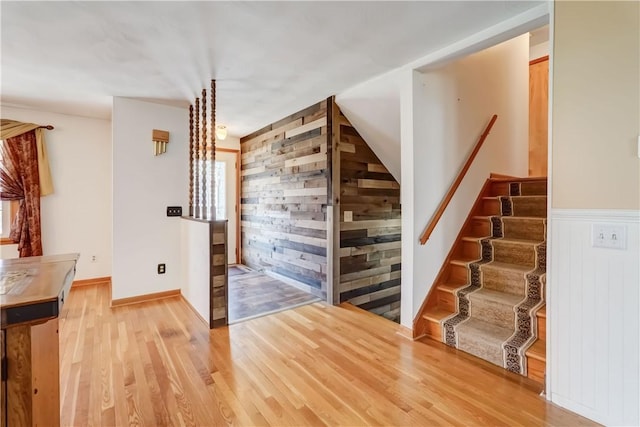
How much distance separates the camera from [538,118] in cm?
444

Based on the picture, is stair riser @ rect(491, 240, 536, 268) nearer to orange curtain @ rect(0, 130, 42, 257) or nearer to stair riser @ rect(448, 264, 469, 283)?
stair riser @ rect(448, 264, 469, 283)

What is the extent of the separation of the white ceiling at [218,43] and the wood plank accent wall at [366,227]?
30.9 inches

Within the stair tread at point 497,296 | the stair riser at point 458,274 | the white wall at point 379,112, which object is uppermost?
the white wall at point 379,112

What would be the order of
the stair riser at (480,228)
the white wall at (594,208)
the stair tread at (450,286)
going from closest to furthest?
the white wall at (594,208), the stair tread at (450,286), the stair riser at (480,228)

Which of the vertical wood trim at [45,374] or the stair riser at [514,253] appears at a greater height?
the stair riser at [514,253]

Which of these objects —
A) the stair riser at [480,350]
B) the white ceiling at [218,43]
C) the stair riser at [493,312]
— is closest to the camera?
the white ceiling at [218,43]

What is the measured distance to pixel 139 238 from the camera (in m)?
3.46

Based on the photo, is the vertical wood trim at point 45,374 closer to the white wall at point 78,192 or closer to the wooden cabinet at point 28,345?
the wooden cabinet at point 28,345

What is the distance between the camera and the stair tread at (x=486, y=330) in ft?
7.11

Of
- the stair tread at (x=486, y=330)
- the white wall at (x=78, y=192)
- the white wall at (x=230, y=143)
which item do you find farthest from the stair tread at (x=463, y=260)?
the white wall at (x=78, y=192)

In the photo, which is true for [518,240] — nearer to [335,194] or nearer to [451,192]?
[451,192]

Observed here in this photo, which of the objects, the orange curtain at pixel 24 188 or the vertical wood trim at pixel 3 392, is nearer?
the vertical wood trim at pixel 3 392

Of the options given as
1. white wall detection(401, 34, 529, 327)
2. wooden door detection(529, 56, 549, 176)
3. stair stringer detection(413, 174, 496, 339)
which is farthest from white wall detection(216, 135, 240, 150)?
wooden door detection(529, 56, 549, 176)

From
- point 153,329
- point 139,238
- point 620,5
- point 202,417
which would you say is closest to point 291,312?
point 153,329
